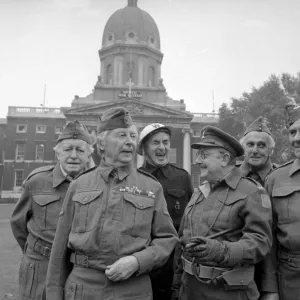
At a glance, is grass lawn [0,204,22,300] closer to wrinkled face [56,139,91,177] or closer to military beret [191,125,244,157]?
wrinkled face [56,139,91,177]

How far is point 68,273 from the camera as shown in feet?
9.16

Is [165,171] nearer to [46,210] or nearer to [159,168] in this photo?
[159,168]

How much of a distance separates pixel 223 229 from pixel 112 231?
0.97 m

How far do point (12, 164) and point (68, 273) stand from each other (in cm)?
4815

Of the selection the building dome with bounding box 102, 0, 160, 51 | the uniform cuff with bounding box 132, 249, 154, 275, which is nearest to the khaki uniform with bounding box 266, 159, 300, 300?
the uniform cuff with bounding box 132, 249, 154, 275

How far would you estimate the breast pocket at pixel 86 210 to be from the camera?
2.65 m

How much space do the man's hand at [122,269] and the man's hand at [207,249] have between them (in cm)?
46

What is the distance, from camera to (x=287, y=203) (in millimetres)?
3070

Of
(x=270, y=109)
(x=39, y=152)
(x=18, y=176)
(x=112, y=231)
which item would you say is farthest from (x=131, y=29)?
(x=112, y=231)

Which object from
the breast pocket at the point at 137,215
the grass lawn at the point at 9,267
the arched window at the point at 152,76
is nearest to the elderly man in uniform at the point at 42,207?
the breast pocket at the point at 137,215

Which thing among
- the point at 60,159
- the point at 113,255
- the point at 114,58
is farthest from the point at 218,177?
the point at 114,58

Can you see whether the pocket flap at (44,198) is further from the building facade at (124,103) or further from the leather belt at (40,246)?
the building facade at (124,103)

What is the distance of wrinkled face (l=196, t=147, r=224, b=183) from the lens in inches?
124

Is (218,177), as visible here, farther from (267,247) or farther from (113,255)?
(113,255)
